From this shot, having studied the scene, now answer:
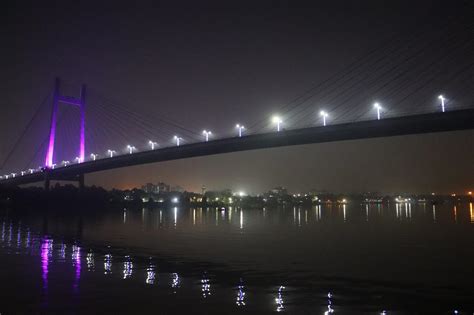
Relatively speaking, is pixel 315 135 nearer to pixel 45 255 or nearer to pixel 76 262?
pixel 45 255

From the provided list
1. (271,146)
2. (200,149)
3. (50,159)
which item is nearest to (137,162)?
(200,149)

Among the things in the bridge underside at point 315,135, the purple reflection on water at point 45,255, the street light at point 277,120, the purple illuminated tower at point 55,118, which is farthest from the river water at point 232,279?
the purple illuminated tower at point 55,118

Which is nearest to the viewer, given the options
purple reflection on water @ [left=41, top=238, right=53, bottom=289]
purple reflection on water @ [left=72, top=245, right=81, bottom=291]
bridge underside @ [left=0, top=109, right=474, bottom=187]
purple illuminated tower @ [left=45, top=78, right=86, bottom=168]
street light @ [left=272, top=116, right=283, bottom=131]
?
purple reflection on water @ [left=72, top=245, right=81, bottom=291]

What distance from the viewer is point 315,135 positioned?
36.8m

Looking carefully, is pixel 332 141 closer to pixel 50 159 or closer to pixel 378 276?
pixel 378 276

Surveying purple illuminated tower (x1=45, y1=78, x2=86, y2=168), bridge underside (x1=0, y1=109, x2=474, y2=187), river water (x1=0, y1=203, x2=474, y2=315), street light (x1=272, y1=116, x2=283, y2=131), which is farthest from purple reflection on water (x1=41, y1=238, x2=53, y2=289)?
purple illuminated tower (x1=45, y1=78, x2=86, y2=168)

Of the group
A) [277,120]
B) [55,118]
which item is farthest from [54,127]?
[277,120]

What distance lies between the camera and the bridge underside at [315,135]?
29.4m

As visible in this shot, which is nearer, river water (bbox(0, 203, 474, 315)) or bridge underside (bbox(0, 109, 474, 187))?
river water (bbox(0, 203, 474, 315))

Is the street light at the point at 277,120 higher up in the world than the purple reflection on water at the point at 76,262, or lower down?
higher up

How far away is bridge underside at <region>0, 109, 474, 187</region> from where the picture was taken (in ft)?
96.5

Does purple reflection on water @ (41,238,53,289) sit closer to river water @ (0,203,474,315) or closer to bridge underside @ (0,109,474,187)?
river water @ (0,203,474,315)

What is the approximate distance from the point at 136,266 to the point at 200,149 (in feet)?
104

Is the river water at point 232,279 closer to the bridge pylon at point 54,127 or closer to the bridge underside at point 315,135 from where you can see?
the bridge underside at point 315,135
